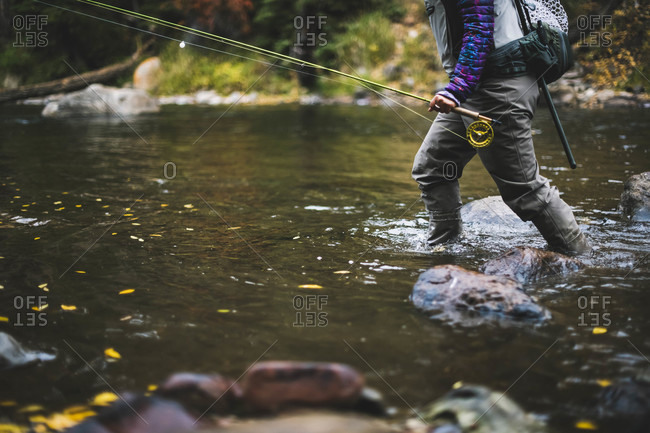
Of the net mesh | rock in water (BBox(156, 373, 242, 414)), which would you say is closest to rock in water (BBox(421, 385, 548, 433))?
rock in water (BBox(156, 373, 242, 414))

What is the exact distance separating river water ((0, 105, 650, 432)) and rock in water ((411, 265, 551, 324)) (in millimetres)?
90

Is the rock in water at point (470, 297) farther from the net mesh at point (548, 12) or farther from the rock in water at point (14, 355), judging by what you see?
the rock in water at point (14, 355)

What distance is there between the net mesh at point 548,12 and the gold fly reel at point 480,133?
0.70 metres

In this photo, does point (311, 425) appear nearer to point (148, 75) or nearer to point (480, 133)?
point (480, 133)

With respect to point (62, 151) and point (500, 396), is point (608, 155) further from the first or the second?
point (62, 151)

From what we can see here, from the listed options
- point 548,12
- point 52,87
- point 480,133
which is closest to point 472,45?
point 480,133

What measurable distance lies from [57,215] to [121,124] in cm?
891

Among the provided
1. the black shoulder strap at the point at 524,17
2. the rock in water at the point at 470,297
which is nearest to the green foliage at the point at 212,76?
the black shoulder strap at the point at 524,17

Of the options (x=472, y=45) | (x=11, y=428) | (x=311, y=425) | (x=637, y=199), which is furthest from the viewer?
(x=637, y=199)

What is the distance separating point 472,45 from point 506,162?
29.3 inches

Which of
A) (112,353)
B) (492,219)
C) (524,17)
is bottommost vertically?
(112,353)

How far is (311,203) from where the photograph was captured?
604 centimetres

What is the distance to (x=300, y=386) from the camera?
2.24 m

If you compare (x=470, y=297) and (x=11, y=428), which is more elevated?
(x=470, y=297)
